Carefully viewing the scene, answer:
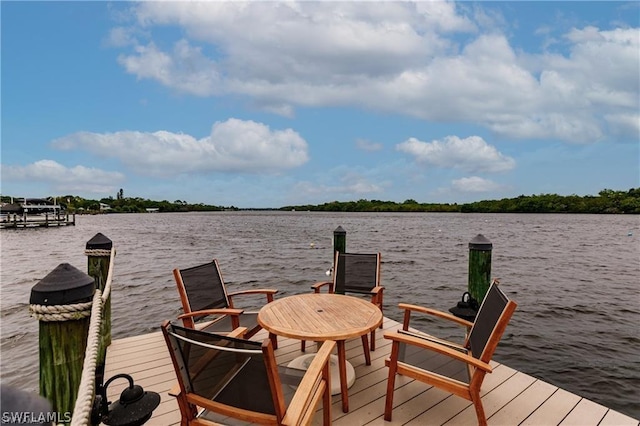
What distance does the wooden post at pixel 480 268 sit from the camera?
3.72m

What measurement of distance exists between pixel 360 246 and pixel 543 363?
50.7 ft

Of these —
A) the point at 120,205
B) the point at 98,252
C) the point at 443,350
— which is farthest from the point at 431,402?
the point at 120,205

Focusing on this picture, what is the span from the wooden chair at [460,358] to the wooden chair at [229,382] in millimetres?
831

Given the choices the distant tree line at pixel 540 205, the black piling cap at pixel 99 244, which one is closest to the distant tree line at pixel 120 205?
the distant tree line at pixel 540 205

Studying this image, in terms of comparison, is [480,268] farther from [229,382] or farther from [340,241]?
[229,382]

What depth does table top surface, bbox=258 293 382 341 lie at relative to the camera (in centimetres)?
255

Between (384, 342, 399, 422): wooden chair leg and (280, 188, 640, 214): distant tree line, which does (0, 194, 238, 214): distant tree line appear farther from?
(384, 342, 399, 422): wooden chair leg

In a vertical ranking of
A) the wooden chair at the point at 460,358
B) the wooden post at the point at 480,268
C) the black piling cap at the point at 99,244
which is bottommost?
the wooden chair at the point at 460,358

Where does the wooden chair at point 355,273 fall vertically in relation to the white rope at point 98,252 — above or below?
below

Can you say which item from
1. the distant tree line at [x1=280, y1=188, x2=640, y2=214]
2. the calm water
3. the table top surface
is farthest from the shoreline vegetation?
the table top surface

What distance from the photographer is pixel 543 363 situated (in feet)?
19.1

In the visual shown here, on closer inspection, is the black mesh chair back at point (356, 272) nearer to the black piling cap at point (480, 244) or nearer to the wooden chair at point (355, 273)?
the wooden chair at point (355, 273)

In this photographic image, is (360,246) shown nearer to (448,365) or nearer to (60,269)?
(448,365)

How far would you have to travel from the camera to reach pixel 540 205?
72875 millimetres
